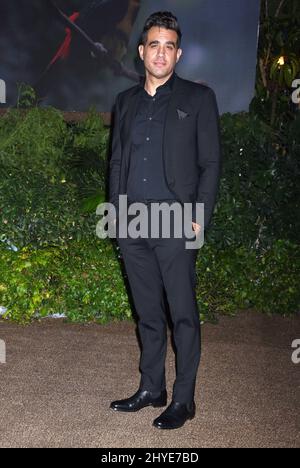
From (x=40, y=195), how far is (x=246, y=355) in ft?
7.08

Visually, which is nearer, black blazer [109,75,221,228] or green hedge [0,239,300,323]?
black blazer [109,75,221,228]

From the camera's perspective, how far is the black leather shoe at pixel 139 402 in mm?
3607

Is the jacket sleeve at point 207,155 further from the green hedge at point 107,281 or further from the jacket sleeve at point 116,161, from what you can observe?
the green hedge at point 107,281

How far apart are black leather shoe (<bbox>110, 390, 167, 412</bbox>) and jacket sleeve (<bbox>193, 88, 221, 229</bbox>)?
1012mm

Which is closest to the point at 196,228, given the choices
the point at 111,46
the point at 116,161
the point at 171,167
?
the point at 171,167

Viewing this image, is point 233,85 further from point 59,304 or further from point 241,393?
point 241,393

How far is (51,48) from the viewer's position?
25.8 feet

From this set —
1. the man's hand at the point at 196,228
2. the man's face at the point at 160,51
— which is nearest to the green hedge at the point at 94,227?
the man's hand at the point at 196,228

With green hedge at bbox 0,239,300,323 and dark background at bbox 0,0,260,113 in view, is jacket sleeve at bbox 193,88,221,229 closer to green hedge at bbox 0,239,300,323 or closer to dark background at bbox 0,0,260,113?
green hedge at bbox 0,239,300,323

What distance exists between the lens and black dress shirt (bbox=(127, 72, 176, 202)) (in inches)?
133

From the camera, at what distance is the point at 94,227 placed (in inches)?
225

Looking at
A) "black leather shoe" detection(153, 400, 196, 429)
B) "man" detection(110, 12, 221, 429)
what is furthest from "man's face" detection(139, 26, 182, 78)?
"black leather shoe" detection(153, 400, 196, 429)

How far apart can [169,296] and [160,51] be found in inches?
Result: 48.8

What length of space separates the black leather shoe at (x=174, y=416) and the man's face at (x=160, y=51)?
1694mm
